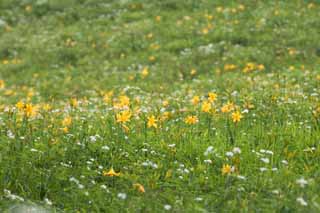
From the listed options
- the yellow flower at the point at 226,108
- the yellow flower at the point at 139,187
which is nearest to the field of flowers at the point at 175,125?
the yellow flower at the point at 139,187

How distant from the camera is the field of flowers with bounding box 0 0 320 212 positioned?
5.83 meters

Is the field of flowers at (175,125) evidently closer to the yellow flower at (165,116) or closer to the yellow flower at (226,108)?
the yellow flower at (165,116)

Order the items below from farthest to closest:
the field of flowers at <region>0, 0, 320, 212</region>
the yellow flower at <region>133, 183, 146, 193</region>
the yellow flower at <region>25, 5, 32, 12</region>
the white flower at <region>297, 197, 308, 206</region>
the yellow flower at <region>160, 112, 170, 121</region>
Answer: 1. the yellow flower at <region>25, 5, 32, 12</region>
2. the yellow flower at <region>160, 112, 170, 121</region>
3. the field of flowers at <region>0, 0, 320, 212</region>
4. the yellow flower at <region>133, 183, 146, 193</region>
5. the white flower at <region>297, 197, 308, 206</region>

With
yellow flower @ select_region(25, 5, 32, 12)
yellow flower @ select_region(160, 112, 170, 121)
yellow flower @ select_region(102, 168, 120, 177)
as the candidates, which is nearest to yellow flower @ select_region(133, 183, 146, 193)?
yellow flower @ select_region(102, 168, 120, 177)

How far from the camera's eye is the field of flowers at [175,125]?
19.1ft

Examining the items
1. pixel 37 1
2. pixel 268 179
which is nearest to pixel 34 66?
pixel 37 1

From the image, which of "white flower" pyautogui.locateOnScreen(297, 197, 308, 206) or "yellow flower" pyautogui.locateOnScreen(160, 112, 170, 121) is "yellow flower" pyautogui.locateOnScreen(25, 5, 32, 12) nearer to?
"yellow flower" pyautogui.locateOnScreen(160, 112, 170, 121)

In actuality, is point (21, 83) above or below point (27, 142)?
below

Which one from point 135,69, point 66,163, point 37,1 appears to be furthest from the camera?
point 37,1

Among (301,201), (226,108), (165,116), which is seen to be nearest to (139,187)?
(301,201)

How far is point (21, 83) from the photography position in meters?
16.4

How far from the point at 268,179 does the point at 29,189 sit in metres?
2.55

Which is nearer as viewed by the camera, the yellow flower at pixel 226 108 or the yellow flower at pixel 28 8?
the yellow flower at pixel 226 108

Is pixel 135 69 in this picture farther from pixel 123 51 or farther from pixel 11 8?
pixel 11 8
